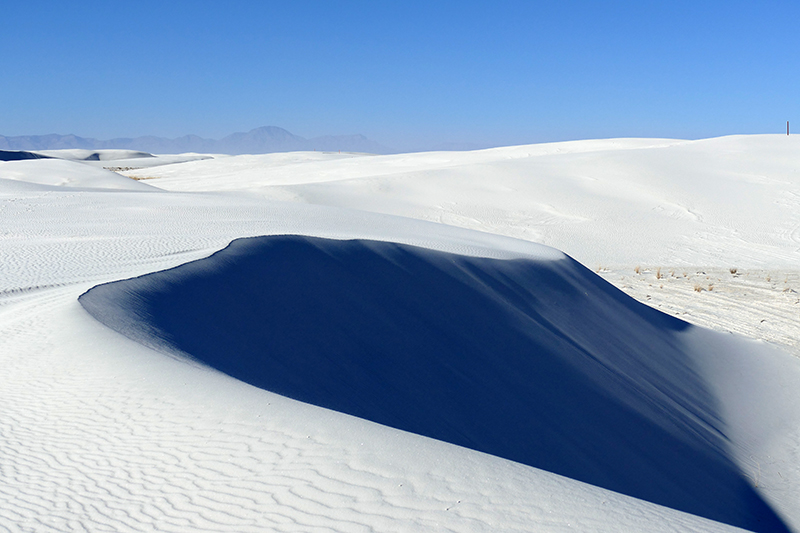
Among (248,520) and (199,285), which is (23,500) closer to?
(248,520)

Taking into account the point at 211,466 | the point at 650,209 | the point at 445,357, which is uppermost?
the point at 650,209

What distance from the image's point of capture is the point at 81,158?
76625 millimetres

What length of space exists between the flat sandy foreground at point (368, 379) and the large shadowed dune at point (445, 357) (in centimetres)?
3

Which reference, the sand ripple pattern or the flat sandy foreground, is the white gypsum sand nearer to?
the flat sandy foreground

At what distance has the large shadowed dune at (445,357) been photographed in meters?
4.27

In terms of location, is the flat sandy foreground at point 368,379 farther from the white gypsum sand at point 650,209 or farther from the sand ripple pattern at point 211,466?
the white gypsum sand at point 650,209

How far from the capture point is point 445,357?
17.8 feet

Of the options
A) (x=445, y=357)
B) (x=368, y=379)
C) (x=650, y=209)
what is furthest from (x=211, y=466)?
(x=650, y=209)

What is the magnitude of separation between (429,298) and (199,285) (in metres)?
2.30

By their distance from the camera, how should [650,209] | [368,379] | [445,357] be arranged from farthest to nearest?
[650,209] → [445,357] → [368,379]

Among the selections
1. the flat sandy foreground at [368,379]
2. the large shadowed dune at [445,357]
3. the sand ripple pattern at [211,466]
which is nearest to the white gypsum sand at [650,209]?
the flat sandy foreground at [368,379]

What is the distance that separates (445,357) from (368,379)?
1.06 m

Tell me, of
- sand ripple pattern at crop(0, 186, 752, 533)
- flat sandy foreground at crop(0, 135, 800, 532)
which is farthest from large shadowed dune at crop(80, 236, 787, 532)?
sand ripple pattern at crop(0, 186, 752, 533)

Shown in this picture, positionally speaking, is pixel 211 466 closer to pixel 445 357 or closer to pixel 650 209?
pixel 445 357
